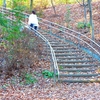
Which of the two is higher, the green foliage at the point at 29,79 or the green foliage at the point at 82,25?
the green foliage at the point at 82,25

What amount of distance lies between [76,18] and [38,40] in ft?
32.6

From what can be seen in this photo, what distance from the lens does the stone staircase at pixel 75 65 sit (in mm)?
12562

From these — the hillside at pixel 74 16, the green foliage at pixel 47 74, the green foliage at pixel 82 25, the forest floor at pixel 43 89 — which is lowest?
the forest floor at pixel 43 89

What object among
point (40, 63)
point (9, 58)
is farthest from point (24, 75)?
point (40, 63)

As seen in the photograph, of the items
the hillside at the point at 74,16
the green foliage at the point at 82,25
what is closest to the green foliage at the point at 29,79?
the hillside at the point at 74,16

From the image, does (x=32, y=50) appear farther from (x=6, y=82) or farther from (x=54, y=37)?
(x=54, y=37)

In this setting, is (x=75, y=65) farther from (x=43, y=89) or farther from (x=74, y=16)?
(x=74, y=16)

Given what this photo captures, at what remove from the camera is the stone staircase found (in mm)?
12562

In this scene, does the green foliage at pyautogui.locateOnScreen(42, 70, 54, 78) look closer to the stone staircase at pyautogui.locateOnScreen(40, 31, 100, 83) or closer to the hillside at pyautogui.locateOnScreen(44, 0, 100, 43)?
the stone staircase at pyautogui.locateOnScreen(40, 31, 100, 83)

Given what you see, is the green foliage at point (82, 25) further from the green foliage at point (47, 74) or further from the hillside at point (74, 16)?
the green foliage at point (47, 74)

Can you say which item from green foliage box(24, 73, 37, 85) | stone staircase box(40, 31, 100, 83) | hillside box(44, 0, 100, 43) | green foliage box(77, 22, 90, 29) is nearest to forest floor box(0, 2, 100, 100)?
green foliage box(24, 73, 37, 85)

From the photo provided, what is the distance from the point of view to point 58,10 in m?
29.2

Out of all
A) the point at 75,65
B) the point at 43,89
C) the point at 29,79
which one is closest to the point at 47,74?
the point at 29,79

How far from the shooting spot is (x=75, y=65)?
1378cm
